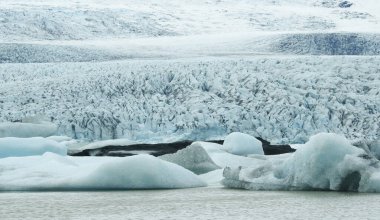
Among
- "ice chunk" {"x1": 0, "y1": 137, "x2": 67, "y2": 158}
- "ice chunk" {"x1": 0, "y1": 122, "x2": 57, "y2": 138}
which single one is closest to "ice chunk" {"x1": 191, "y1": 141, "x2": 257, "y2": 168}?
"ice chunk" {"x1": 0, "y1": 137, "x2": 67, "y2": 158}

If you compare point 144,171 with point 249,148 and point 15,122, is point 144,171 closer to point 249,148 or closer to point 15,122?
point 249,148

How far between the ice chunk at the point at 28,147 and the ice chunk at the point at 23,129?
2.85m

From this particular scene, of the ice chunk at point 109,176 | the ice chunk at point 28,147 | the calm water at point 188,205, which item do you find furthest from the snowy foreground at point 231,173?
the ice chunk at point 28,147

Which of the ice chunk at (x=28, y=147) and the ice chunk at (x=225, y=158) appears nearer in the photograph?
the ice chunk at (x=225, y=158)

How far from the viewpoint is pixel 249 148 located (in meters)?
10.2

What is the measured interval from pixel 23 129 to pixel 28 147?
308 cm

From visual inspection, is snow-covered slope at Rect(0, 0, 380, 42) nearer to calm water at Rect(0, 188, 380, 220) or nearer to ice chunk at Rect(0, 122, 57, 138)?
ice chunk at Rect(0, 122, 57, 138)

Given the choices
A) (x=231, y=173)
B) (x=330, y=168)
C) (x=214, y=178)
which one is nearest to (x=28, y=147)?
(x=214, y=178)

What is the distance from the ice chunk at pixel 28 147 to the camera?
404 inches

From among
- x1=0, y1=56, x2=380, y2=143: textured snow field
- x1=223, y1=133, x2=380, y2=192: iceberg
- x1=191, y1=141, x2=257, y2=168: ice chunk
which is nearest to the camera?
x1=223, y1=133, x2=380, y2=192: iceberg

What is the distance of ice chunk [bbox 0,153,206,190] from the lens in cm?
695

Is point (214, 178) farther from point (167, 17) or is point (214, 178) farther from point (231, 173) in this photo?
point (167, 17)

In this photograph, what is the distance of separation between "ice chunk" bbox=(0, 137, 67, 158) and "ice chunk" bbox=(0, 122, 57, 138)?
285 cm

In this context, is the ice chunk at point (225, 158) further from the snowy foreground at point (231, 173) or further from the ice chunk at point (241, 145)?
the snowy foreground at point (231, 173)
